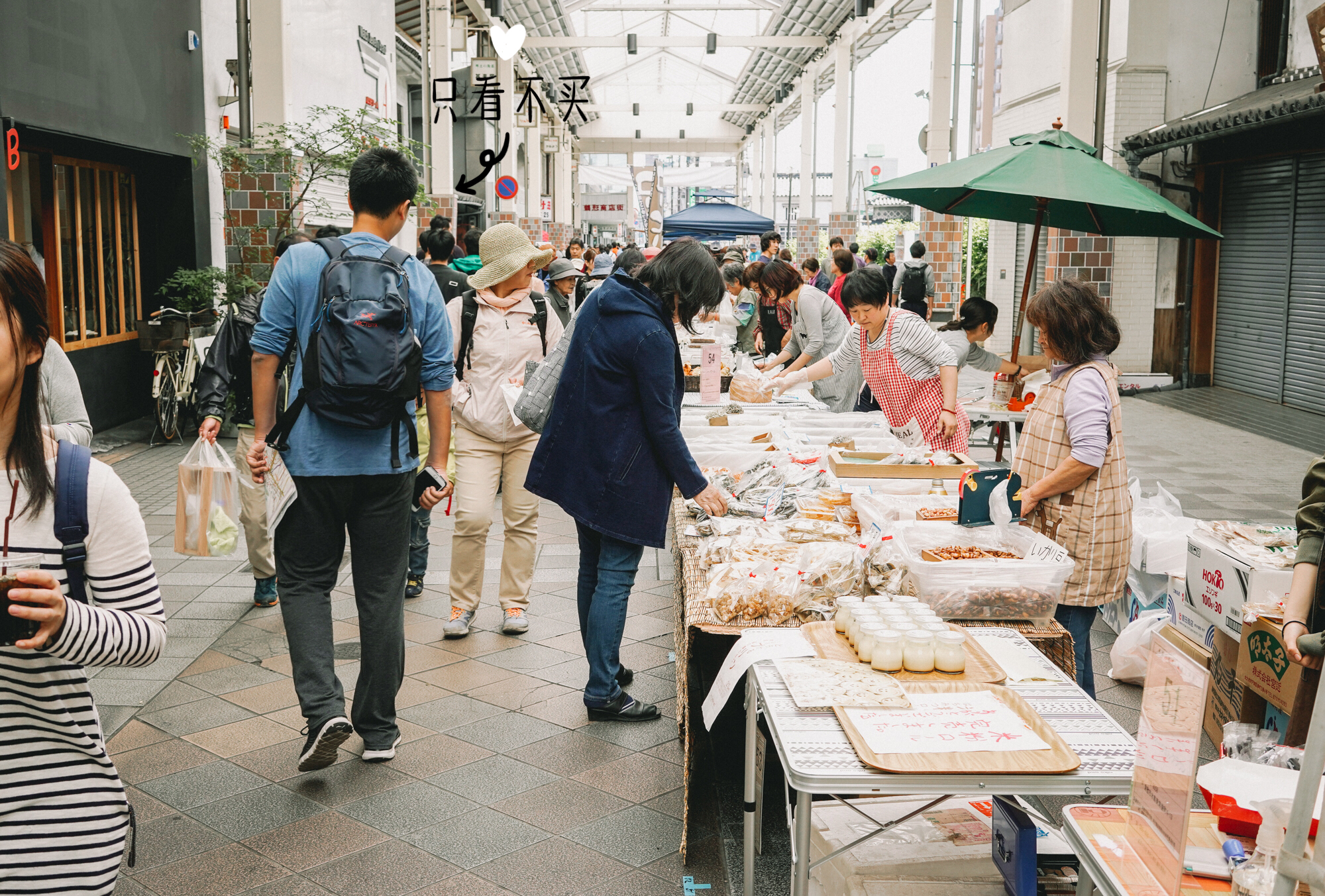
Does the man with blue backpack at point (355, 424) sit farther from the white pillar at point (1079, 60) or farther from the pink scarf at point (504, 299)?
the white pillar at point (1079, 60)

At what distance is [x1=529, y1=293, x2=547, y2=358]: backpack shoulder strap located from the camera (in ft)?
17.4

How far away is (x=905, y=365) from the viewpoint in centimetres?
573

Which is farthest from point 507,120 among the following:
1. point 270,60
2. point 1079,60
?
point 1079,60

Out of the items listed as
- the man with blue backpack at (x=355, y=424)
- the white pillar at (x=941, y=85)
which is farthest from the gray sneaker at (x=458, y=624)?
the white pillar at (x=941, y=85)

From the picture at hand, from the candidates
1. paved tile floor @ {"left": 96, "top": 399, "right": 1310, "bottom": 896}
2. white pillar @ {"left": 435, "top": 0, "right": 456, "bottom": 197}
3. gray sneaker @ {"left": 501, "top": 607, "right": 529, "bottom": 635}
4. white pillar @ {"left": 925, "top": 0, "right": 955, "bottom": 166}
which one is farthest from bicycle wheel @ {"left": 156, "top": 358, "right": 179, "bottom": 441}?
white pillar @ {"left": 925, "top": 0, "right": 955, "bottom": 166}

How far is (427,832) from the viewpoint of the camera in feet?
11.1

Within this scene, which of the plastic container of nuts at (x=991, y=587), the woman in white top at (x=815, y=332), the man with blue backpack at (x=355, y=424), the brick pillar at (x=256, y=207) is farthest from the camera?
the brick pillar at (x=256, y=207)

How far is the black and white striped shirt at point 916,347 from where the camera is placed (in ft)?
18.5

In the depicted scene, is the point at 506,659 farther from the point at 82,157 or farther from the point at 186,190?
the point at 186,190

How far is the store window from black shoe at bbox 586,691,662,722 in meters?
6.88

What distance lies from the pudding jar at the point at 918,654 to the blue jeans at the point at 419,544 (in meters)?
3.71

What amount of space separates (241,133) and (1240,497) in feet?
28.6

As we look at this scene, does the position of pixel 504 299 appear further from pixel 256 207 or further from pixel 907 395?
pixel 256 207

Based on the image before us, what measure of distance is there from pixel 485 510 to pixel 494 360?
69 centimetres
